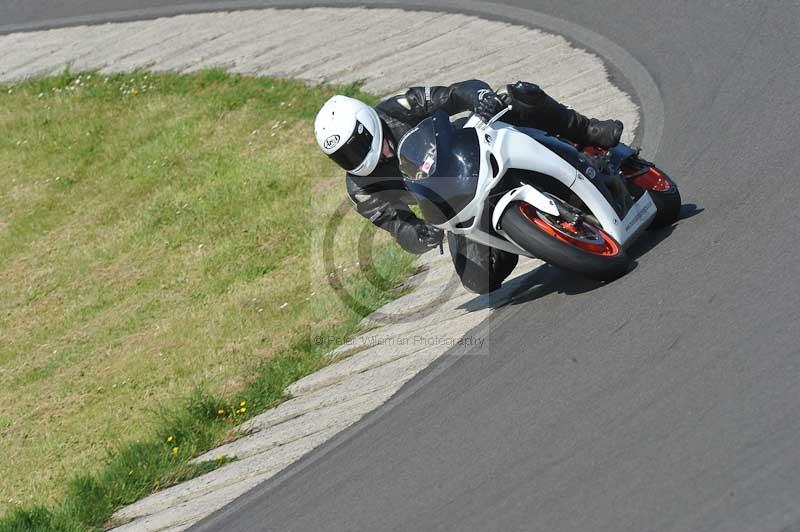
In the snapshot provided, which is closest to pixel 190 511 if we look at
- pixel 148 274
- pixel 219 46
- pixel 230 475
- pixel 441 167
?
pixel 230 475

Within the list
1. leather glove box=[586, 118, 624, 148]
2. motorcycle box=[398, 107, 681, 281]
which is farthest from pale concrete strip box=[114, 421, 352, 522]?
leather glove box=[586, 118, 624, 148]

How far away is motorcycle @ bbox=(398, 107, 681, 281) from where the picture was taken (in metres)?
6.28

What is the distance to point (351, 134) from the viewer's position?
7.13 meters

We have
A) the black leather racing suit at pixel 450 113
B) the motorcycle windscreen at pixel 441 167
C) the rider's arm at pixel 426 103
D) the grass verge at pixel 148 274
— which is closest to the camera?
the motorcycle windscreen at pixel 441 167

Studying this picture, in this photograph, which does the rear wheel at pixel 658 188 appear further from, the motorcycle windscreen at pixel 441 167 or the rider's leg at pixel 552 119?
the motorcycle windscreen at pixel 441 167

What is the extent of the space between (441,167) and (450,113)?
1.29m

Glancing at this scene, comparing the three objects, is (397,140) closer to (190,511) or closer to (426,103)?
(426,103)

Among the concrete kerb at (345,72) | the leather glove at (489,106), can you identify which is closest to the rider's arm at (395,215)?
the concrete kerb at (345,72)

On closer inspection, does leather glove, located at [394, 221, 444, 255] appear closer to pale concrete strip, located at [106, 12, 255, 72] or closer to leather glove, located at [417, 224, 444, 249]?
leather glove, located at [417, 224, 444, 249]

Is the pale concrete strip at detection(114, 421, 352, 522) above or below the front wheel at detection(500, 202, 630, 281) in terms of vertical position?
below

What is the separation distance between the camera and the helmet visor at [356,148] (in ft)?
23.5

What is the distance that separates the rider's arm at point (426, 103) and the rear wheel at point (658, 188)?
117 cm

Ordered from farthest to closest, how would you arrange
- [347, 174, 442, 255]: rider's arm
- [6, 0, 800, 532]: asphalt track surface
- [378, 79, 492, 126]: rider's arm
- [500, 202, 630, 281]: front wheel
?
[378, 79, 492, 126]: rider's arm → [347, 174, 442, 255]: rider's arm → [500, 202, 630, 281]: front wheel → [6, 0, 800, 532]: asphalt track surface

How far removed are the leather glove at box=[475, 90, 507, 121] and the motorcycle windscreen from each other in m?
0.15
